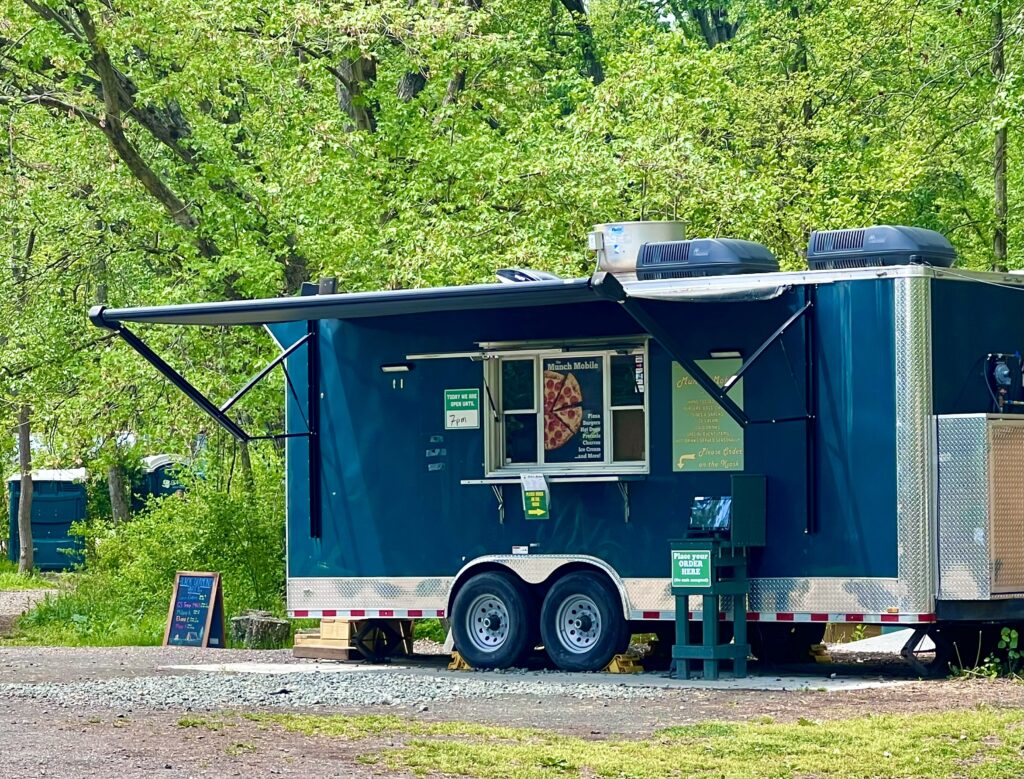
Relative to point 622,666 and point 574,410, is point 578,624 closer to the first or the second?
point 622,666

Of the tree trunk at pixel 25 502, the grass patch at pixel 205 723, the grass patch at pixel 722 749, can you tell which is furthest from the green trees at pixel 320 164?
the grass patch at pixel 205 723

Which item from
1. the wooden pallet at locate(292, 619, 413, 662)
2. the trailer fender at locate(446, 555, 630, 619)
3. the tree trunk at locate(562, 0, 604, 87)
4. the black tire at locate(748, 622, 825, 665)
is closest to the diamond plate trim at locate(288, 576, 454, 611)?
the trailer fender at locate(446, 555, 630, 619)

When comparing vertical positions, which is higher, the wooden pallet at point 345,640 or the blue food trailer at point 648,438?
the blue food trailer at point 648,438

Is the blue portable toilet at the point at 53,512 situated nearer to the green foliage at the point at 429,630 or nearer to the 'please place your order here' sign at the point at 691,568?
the green foliage at the point at 429,630

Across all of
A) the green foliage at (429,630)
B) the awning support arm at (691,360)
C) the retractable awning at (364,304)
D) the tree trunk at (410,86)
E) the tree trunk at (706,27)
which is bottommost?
the green foliage at (429,630)

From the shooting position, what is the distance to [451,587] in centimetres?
1611

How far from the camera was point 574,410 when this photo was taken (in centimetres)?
→ 1566

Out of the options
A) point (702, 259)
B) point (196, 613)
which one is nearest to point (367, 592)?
point (196, 613)

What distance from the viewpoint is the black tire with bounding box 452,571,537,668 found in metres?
15.6

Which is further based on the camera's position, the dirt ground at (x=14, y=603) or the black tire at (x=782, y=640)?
the dirt ground at (x=14, y=603)

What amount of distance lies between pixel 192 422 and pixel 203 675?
9334mm

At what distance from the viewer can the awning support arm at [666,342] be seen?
1335cm

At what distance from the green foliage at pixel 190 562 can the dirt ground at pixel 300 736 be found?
6.07 meters

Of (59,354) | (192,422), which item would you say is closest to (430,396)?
(192,422)
